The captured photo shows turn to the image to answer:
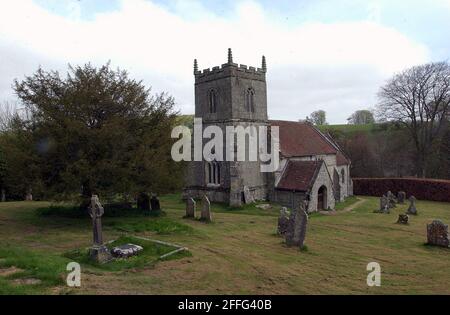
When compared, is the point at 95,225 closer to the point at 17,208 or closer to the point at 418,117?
the point at 17,208

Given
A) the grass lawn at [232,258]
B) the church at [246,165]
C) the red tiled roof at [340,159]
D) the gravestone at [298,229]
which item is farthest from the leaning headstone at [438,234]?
the red tiled roof at [340,159]

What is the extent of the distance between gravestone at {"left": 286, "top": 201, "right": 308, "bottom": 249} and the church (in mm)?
12386

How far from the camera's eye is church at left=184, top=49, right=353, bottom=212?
2945 cm

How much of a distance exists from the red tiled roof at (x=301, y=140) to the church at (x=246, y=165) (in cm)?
13

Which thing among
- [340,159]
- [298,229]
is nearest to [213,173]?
[340,159]

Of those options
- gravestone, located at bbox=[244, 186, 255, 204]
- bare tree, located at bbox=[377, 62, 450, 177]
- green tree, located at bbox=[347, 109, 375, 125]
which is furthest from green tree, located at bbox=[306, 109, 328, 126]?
gravestone, located at bbox=[244, 186, 255, 204]

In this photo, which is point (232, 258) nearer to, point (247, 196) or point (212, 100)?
point (247, 196)

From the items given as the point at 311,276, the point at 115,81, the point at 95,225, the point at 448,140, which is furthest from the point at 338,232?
the point at 448,140

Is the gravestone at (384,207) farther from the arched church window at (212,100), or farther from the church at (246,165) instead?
the arched church window at (212,100)

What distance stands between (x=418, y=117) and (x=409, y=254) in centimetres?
3302

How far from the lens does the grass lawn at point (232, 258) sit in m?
9.88
